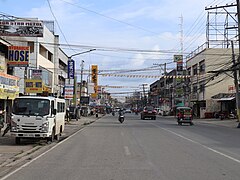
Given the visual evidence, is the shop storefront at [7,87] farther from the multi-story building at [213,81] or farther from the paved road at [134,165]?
the multi-story building at [213,81]

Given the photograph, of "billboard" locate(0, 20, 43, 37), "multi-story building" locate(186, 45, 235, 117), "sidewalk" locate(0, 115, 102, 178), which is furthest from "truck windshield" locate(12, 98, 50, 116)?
"multi-story building" locate(186, 45, 235, 117)

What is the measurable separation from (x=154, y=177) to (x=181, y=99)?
82702mm

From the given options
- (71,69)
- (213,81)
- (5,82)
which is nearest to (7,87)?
(5,82)

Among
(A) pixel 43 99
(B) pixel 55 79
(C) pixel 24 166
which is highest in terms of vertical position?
Result: (B) pixel 55 79

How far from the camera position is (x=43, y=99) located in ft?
62.4

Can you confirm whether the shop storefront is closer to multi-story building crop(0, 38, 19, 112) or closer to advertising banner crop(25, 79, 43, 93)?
multi-story building crop(0, 38, 19, 112)

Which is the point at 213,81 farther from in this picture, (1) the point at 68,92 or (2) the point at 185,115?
(1) the point at 68,92

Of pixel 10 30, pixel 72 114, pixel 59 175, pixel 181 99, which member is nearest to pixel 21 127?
pixel 59 175

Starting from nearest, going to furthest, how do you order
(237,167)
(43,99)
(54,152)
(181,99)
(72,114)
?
(237,167) < (54,152) < (43,99) < (72,114) < (181,99)

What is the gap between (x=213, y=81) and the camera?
223 feet

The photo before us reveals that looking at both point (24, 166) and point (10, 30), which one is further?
point (10, 30)

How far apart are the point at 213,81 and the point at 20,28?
41286mm

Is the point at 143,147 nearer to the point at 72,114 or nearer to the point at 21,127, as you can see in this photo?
the point at 21,127

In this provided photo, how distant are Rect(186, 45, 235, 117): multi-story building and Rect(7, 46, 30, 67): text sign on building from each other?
125 feet
